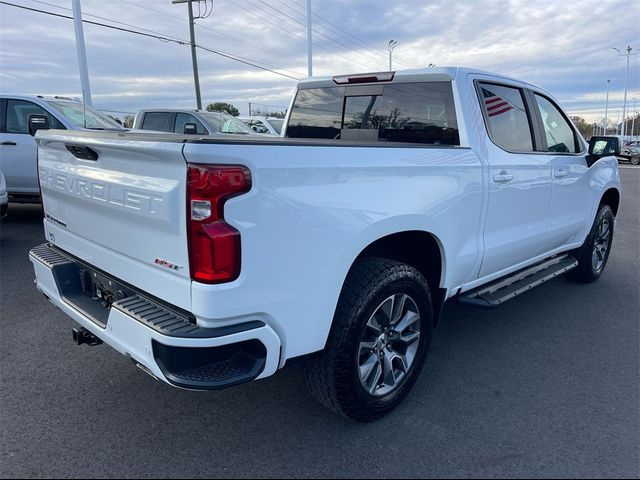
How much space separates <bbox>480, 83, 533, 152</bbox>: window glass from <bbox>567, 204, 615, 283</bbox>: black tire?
1779mm

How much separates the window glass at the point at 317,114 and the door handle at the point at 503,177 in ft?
4.49

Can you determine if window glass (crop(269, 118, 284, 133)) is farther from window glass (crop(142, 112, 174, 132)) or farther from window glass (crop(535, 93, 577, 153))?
window glass (crop(535, 93, 577, 153))

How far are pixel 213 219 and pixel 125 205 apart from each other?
0.58m

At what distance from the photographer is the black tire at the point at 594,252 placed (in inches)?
201

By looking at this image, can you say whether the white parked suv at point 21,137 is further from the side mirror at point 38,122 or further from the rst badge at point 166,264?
the rst badge at point 166,264

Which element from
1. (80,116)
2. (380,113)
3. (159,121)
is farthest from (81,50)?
(380,113)

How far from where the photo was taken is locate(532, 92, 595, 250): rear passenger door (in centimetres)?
416

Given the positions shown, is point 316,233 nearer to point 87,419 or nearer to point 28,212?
point 87,419

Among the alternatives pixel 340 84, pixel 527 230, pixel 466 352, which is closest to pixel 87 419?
pixel 466 352

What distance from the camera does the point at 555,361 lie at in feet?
11.7

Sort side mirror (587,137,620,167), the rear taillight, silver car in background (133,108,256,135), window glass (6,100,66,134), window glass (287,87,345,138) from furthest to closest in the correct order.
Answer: silver car in background (133,108,256,135)
window glass (6,100,66,134)
side mirror (587,137,620,167)
window glass (287,87,345,138)
the rear taillight

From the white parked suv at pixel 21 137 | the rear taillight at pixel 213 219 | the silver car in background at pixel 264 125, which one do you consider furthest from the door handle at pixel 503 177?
the silver car in background at pixel 264 125

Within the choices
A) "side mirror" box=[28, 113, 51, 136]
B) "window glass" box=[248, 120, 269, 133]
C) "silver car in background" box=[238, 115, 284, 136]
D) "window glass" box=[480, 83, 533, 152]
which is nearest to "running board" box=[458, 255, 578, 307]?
"window glass" box=[480, 83, 533, 152]

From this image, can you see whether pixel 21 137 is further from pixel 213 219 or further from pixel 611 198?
pixel 611 198
